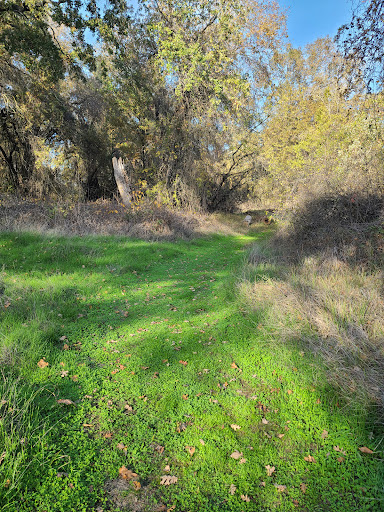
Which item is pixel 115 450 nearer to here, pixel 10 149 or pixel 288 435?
pixel 288 435

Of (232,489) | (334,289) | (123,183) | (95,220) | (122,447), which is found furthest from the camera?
(123,183)

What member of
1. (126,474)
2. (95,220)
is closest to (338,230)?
(126,474)

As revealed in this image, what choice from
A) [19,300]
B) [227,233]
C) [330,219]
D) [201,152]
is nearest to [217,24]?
[201,152]

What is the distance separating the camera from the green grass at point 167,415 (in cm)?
203

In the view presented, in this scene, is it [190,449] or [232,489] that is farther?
[190,449]

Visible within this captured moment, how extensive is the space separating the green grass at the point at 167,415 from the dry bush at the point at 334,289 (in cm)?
22

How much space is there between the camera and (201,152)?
15.8 m

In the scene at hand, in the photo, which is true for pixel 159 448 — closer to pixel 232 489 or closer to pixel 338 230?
pixel 232 489

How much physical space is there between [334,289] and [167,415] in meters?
3.19

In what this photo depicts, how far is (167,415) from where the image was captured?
2.78 m

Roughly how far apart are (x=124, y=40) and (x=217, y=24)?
4330 millimetres

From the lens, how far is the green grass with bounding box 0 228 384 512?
6.65ft

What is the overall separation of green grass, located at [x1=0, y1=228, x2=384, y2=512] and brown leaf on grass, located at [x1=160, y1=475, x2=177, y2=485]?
0.09 ft

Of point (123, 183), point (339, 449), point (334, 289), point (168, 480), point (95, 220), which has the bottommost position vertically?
point (168, 480)
